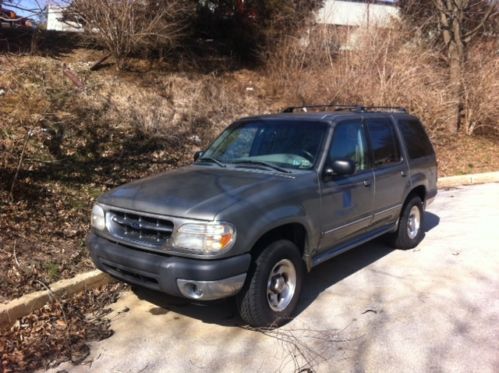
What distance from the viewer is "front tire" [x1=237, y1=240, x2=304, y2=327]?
13.7 ft

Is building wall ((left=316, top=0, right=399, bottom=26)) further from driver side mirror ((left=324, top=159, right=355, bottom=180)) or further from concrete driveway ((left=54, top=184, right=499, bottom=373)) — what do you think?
driver side mirror ((left=324, top=159, right=355, bottom=180))

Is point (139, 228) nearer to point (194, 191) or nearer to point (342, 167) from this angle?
point (194, 191)

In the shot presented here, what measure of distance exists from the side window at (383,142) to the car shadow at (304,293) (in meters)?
1.24

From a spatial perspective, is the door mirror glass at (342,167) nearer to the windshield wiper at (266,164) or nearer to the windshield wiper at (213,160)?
the windshield wiper at (266,164)

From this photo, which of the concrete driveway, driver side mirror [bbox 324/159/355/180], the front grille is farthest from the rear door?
the front grille

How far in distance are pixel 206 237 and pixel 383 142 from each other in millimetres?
2943

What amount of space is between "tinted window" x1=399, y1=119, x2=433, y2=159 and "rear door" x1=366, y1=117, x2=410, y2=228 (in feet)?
0.90

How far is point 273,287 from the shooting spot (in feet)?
14.6

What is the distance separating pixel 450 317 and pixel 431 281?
954 millimetres

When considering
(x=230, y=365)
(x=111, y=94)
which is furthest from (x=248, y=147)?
(x=111, y=94)

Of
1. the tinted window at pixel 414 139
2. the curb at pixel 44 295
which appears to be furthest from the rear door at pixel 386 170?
the curb at pixel 44 295

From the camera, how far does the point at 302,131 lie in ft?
17.1

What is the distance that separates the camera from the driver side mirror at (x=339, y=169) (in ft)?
15.7

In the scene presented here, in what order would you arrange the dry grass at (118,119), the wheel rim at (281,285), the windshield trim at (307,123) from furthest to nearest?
the dry grass at (118,119) < the windshield trim at (307,123) < the wheel rim at (281,285)
